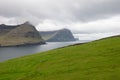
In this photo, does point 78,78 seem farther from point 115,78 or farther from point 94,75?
point 115,78

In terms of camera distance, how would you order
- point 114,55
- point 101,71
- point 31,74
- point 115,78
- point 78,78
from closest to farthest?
point 115,78 → point 78,78 → point 101,71 → point 31,74 → point 114,55

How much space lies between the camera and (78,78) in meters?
37.4

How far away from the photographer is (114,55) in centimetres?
5294

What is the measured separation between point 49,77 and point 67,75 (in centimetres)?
308

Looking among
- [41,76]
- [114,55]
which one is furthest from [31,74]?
[114,55]

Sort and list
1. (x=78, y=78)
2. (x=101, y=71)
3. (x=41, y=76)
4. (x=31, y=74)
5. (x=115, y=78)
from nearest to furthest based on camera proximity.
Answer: (x=115, y=78), (x=78, y=78), (x=101, y=71), (x=41, y=76), (x=31, y=74)

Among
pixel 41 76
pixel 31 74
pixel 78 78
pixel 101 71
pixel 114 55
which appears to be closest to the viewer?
pixel 78 78

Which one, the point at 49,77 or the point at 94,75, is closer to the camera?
the point at 94,75

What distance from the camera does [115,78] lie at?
34906 mm

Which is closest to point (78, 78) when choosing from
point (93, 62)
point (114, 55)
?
point (93, 62)

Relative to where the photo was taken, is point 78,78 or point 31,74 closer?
point 78,78

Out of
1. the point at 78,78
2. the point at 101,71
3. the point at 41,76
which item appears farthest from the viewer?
the point at 41,76

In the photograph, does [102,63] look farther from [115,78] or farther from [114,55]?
[115,78]

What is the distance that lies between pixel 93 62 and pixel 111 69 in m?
8.40
